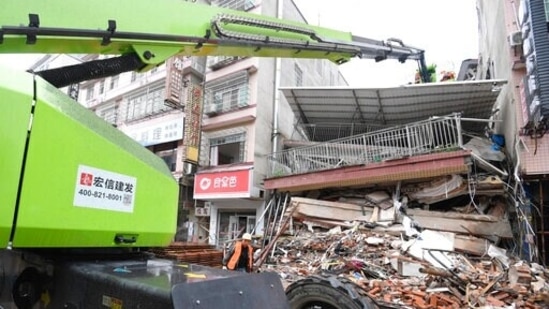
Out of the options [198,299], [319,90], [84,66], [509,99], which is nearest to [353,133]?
[319,90]

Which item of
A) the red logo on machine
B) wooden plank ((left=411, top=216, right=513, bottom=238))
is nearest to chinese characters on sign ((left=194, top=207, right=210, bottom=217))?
wooden plank ((left=411, top=216, right=513, bottom=238))

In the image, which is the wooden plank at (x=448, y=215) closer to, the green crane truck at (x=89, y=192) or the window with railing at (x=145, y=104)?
the green crane truck at (x=89, y=192)

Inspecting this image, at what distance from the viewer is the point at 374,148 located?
13.3m

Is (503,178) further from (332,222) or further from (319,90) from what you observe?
(319,90)

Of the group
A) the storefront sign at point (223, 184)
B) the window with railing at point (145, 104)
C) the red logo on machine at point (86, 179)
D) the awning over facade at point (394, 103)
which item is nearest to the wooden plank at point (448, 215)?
the awning over facade at point (394, 103)

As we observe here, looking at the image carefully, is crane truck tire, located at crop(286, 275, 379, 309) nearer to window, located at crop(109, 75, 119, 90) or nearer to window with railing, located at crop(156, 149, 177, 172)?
window with railing, located at crop(156, 149, 177, 172)

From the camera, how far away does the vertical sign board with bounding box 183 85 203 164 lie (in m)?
16.9

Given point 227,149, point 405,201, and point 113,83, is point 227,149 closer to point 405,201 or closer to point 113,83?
point 405,201

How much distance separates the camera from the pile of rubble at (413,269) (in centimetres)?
695

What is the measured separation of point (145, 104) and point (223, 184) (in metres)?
8.18

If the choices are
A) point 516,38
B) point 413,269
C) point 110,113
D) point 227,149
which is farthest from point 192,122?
point 516,38

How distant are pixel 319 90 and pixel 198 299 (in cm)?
1242

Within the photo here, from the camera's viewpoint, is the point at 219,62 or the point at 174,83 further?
the point at 219,62

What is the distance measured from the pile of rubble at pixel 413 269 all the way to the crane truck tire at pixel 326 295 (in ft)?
4.81
